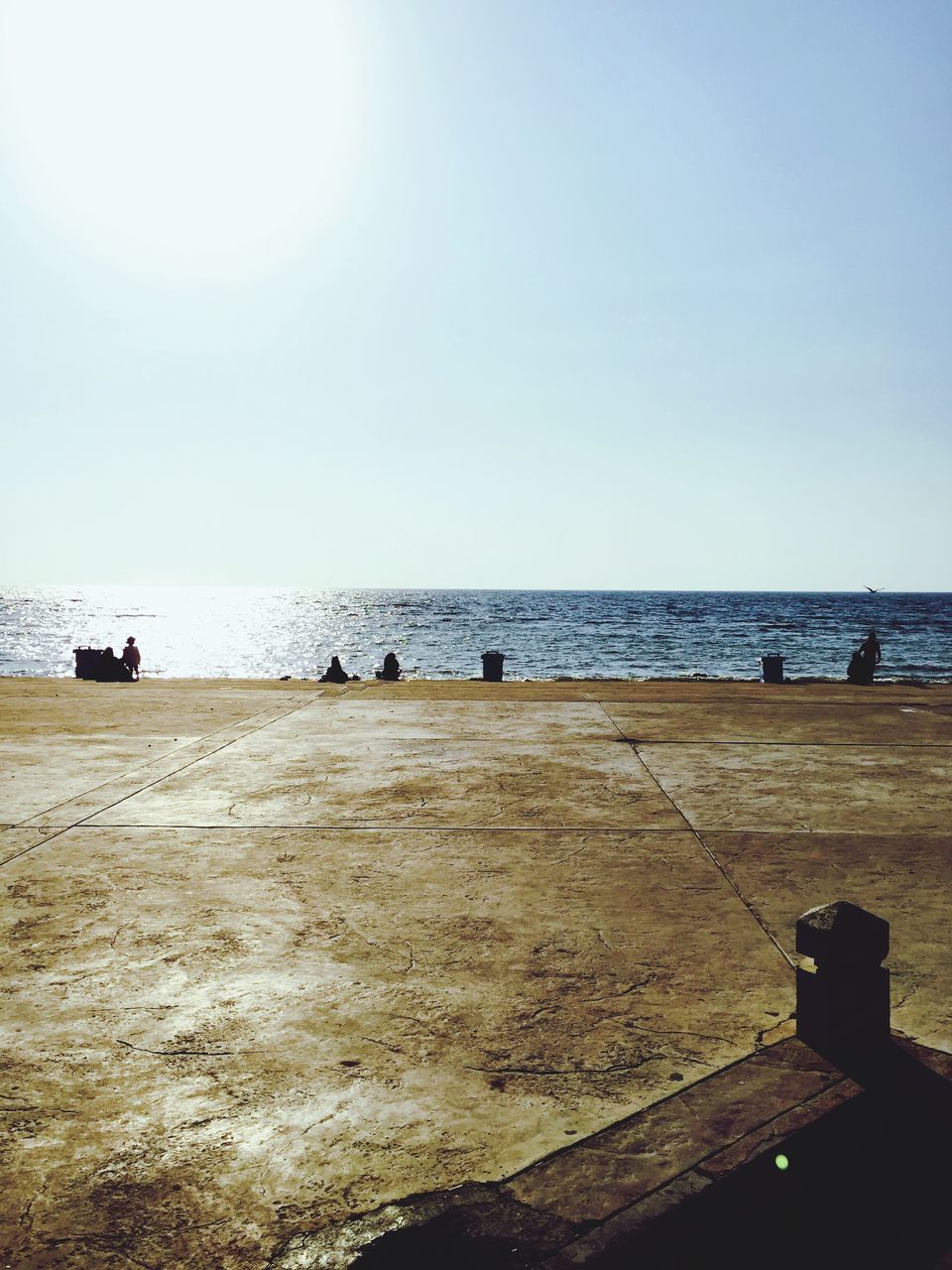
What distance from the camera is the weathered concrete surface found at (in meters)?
2.38

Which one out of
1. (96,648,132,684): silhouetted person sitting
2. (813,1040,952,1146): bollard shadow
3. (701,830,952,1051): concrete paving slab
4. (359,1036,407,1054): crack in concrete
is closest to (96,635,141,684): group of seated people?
(96,648,132,684): silhouetted person sitting

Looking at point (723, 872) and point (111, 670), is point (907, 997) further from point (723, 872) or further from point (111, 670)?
point (111, 670)

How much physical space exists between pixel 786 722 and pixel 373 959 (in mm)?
8514

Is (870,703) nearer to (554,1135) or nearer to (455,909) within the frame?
(455,909)

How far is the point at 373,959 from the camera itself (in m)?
3.66

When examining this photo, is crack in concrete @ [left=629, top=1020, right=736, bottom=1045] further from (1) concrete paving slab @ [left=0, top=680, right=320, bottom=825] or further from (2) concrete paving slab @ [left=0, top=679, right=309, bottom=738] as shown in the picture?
(2) concrete paving slab @ [left=0, top=679, right=309, bottom=738]

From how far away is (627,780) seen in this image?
23.7ft

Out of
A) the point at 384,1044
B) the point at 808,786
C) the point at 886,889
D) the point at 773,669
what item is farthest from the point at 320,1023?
the point at 773,669

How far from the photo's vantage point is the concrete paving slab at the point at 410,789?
5.95 metres

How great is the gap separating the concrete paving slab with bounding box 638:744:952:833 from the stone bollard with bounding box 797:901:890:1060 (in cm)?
277

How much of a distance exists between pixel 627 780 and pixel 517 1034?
4.33 m

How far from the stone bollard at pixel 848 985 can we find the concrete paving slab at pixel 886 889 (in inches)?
9.2

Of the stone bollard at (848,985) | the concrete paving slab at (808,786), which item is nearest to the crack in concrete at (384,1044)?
the stone bollard at (848,985)

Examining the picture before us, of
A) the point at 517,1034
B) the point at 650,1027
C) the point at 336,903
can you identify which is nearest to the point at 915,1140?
the point at 650,1027
